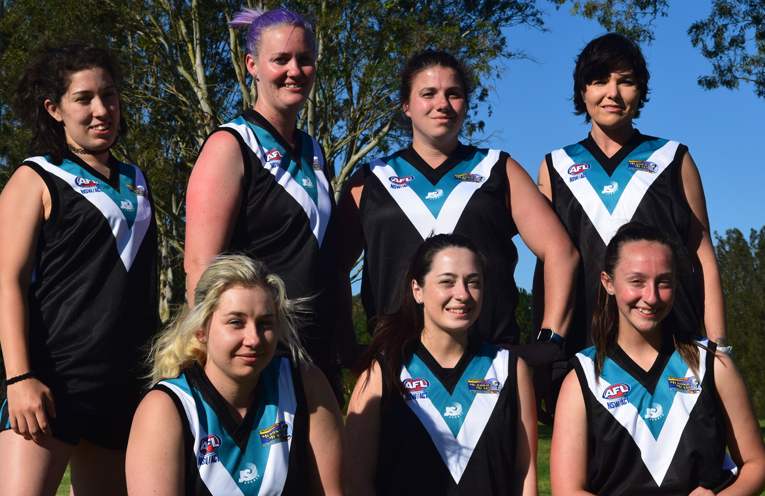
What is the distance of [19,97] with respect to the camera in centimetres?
378

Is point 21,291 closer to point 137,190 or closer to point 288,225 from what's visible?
point 137,190

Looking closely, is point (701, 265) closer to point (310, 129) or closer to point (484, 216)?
point (484, 216)

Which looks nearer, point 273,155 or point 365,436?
point 365,436

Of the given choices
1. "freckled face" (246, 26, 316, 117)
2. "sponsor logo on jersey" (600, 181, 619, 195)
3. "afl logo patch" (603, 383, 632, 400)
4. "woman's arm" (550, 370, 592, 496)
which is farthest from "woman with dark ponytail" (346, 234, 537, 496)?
"freckled face" (246, 26, 316, 117)

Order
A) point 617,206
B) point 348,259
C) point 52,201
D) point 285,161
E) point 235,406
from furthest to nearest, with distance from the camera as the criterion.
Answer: point 348,259 < point 617,206 < point 285,161 < point 52,201 < point 235,406

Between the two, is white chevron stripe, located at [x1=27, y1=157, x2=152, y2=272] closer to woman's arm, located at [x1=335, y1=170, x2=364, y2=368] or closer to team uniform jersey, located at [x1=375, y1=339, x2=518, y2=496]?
woman's arm, located at [x1=335, y1=170, x2=364, y2=368]

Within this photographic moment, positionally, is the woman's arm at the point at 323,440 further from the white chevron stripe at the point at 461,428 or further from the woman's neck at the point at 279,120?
the woman's neck at the point at 279,120

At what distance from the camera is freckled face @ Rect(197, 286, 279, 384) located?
10.2ft

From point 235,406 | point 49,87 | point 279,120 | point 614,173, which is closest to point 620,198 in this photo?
point 614,173

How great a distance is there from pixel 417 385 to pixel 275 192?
1069mm

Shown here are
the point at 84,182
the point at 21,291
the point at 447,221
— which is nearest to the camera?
the point at 21,291

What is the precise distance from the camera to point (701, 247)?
4.04 meters

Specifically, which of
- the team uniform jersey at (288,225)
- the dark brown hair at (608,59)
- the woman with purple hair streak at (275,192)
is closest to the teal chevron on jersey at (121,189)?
the woman with purple hair streak at (275,192)

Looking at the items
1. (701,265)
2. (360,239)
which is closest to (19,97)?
(360,239)
